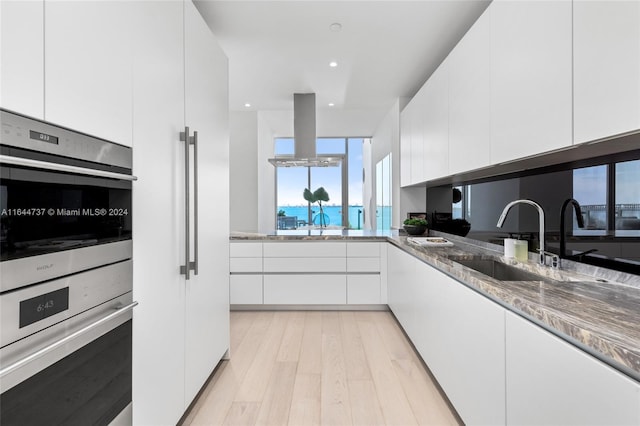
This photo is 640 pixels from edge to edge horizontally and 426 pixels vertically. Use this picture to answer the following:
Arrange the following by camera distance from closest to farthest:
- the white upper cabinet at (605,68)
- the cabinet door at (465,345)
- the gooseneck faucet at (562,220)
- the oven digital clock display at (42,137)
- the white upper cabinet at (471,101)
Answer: the oven digital clock display at (42,137)
the white upper cabinet at (605,68)
the cabinet door at (465,345)
the gooseneck faucet at (562,220)
the white upper cabinet at (471,101)

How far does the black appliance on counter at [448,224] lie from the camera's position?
2.96 metres

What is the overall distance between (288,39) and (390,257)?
7.41ft

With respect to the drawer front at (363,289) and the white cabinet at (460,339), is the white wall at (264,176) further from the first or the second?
the white cabinet at (460,339)

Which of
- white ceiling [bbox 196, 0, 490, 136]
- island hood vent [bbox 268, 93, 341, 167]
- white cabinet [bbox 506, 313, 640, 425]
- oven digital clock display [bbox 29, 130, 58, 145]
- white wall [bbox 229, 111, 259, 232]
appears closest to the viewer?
white cabinet [bbox 506, 313, 640, 425]

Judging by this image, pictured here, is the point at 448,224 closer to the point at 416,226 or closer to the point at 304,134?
the point at 416,226

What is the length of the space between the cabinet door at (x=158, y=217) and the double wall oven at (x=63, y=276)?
84 mm

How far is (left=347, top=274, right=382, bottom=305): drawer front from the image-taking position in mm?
3531

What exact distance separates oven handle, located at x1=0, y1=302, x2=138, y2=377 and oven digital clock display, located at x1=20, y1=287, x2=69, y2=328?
85 millimetres

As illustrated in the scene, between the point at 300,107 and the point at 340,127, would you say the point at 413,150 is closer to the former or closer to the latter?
the point at 300,107

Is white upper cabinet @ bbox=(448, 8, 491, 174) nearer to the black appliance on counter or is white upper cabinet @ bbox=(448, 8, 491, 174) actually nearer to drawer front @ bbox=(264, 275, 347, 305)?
the black appliance on counter

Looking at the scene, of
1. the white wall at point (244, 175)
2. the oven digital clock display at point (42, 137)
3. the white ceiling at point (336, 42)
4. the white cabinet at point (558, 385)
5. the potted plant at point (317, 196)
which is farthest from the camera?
the potted plant at point (317, 196)

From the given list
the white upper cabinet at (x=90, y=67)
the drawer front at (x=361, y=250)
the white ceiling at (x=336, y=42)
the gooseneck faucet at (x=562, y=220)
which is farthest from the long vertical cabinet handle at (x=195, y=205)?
the drawer front at (x=361, y=250)

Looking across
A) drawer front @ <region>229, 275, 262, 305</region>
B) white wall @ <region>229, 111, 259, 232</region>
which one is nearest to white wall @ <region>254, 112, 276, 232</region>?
white wall @ <region>229, 111, 259, 232</region>

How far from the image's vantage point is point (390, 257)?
3357mm
